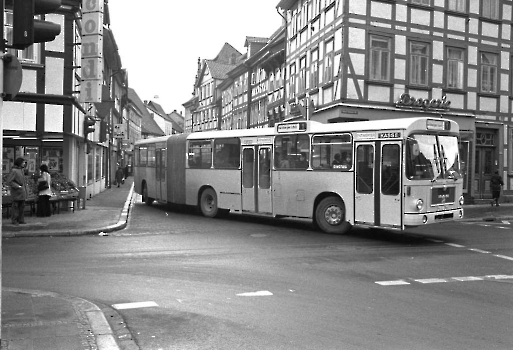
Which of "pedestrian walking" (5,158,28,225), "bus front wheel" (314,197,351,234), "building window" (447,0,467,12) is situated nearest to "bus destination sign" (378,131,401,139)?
"bus front wheel" (314,197,351,234)

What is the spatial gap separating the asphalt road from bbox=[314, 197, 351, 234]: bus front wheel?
13.6 inches

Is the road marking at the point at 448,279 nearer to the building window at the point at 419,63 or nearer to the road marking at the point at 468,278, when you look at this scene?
the road marking at the point at 468,278

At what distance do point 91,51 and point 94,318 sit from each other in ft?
51.3

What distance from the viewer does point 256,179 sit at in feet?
54.5

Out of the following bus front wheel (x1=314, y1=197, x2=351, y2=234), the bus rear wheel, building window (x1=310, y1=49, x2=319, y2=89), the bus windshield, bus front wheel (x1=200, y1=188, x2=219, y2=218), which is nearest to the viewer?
the bus windshield

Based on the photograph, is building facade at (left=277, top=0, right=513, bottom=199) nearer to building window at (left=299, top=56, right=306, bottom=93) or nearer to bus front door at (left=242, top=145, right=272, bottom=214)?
building window at (left=299, top=56, right=306, bottom=93)

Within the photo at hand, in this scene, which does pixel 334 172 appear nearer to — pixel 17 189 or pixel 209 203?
pixel 209 203

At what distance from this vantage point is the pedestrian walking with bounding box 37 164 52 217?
1630 centimetres

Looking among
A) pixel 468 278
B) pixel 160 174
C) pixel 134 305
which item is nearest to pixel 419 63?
pixel 160 174

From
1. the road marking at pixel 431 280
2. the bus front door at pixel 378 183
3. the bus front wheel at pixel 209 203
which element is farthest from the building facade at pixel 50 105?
the road marking at pixel 431 280

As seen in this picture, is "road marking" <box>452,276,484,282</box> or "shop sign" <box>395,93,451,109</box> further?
"shop sign" <box>395,93,451,109</box>

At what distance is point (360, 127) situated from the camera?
13352 mm

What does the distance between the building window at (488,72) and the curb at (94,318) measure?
23630 mm

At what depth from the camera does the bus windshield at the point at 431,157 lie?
12375mm
